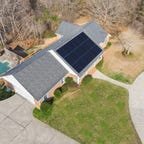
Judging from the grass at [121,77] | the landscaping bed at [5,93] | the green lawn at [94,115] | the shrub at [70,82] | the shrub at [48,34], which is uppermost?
the landscaping bed at [5,93]

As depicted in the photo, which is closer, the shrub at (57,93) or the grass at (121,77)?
the shrub at (57,93)

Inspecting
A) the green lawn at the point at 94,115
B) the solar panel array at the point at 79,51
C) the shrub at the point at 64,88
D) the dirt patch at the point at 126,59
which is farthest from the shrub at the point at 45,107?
the dirt patch at the point at 126,59

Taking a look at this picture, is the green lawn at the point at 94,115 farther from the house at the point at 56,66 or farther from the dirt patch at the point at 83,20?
the dirt patch at the point at 83,20

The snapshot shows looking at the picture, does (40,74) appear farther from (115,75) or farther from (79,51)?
(115,75)

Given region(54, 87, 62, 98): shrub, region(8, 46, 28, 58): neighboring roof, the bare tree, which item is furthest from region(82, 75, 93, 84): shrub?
the bare tree

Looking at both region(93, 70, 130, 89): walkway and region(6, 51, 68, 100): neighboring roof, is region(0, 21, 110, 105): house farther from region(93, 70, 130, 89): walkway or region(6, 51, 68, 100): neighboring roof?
region(93, 70, 130, 89): walkway

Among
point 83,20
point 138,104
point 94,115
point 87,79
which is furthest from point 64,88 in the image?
point 83,20
